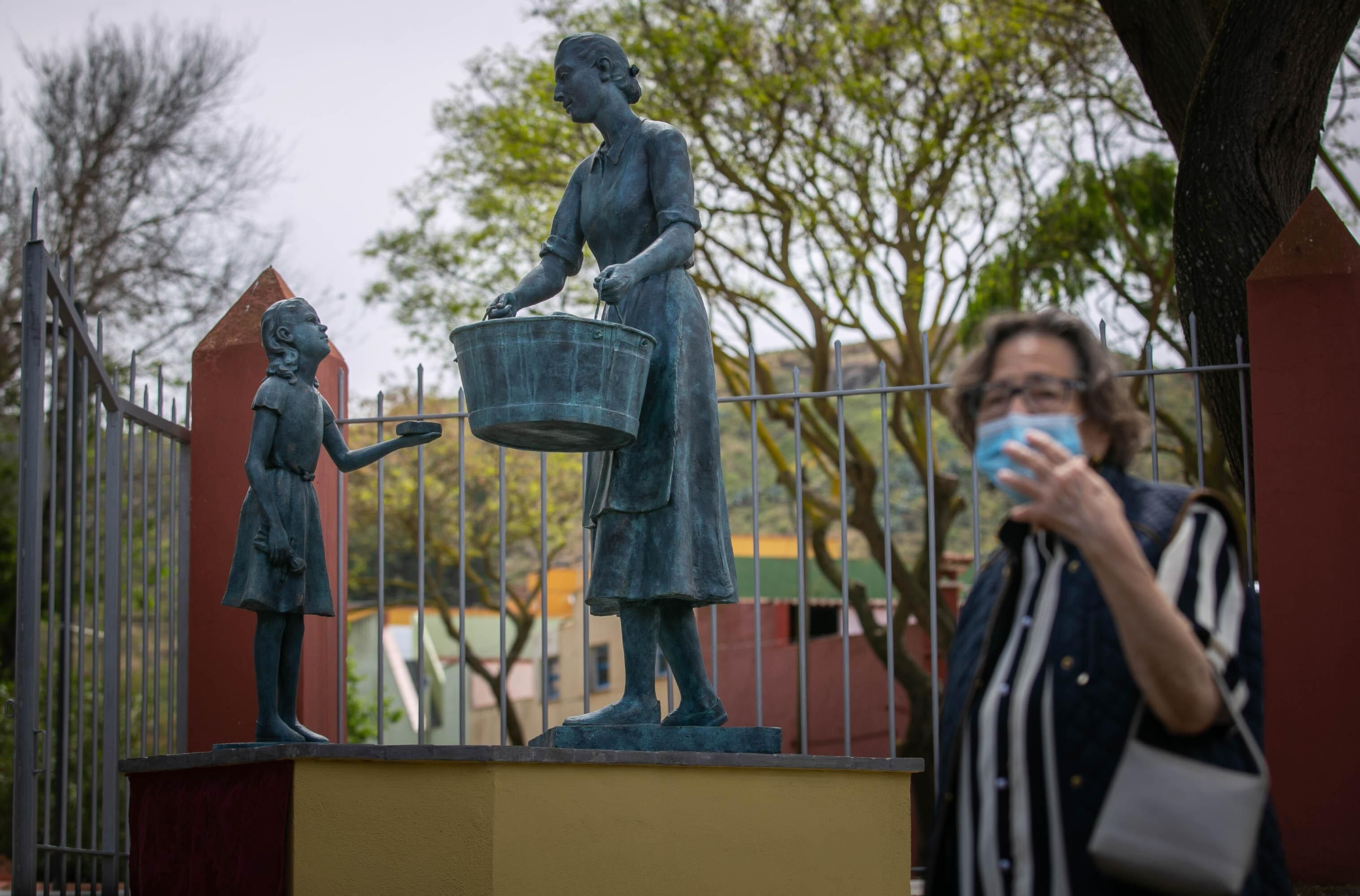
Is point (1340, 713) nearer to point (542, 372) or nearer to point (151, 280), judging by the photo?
point (542, 372)

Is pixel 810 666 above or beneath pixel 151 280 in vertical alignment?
beneath

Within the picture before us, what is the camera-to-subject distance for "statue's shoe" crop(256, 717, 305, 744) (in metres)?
5.00

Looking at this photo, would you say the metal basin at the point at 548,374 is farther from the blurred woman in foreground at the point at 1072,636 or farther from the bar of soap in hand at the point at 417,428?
the blurred woman in foreground at the point at 1072,636

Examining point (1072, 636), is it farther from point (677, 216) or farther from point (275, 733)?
point (275, 733)

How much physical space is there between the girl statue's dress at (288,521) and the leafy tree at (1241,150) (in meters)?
3.72

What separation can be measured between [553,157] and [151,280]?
591cm

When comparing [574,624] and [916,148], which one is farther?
[574,624]

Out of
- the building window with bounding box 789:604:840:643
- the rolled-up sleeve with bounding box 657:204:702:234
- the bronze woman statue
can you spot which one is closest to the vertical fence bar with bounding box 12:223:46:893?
the bronze woman statue

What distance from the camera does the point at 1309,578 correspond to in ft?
17.5

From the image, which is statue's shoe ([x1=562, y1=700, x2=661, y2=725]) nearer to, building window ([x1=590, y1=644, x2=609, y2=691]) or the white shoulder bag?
the white shoulder bag

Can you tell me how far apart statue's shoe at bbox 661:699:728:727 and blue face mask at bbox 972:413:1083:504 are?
2739 millimetres

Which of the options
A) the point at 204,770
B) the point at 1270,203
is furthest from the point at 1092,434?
the point at 1270,203

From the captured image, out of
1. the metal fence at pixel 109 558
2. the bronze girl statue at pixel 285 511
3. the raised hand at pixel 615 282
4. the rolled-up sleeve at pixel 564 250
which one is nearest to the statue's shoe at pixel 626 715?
the metal fence at pixel 109 558

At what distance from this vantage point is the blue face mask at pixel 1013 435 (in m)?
2.03
